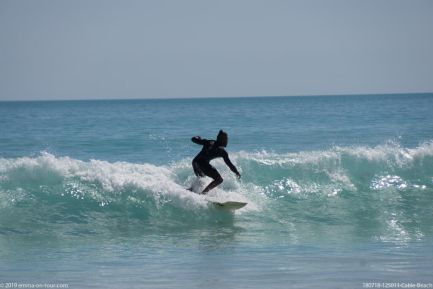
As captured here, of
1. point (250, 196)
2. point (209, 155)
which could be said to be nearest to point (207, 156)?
point (209, 155)

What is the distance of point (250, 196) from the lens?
52.0 ft

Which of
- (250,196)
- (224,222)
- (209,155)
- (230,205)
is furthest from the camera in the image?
(250,196)

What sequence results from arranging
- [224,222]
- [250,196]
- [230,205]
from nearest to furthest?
[224,222], [230,205], [250,196]

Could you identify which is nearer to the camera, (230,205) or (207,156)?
(207,156)

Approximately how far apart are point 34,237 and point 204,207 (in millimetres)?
3401

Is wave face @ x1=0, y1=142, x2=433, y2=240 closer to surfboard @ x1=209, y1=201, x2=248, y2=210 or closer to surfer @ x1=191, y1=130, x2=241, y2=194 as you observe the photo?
surfboard @ x1=209, y1=201, x2=248, y2=210

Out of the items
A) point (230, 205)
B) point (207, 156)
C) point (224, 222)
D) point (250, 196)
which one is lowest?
point (224, 222)

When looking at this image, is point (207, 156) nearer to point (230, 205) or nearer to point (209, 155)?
point (209, 155)

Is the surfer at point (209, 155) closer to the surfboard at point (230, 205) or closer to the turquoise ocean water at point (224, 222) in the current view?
the surfboard at point (230, 205)

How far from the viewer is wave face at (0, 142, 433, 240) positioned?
42.7 feet

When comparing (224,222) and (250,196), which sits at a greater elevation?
(250,196)

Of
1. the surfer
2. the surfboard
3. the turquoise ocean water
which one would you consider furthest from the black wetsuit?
the turquoise ocean water

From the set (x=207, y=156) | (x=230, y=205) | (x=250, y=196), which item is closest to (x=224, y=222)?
(x=230, y=205)

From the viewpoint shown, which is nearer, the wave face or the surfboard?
the wave face
